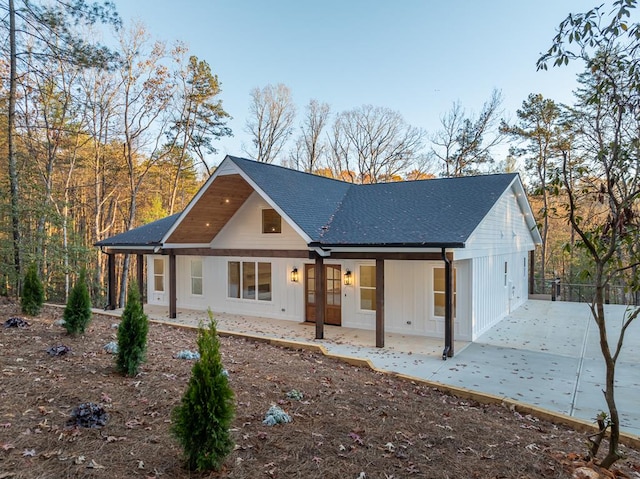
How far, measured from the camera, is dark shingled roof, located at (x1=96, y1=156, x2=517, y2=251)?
8.56 metres

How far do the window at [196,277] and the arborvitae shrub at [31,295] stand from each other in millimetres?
5382

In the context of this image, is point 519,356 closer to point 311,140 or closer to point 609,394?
point 609,394

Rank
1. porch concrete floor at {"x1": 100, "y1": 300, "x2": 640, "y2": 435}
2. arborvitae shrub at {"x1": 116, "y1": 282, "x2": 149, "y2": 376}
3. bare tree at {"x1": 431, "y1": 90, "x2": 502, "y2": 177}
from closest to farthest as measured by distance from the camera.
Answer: arborvitae shrub at {"x1": 116, "y1": 282, "x2": 149, "y2": 376}, porch concrete floor at {"x1": 100, "y1": 300, "x2": 640, "y2": 435}, bare tree at {"x1": 431, "y1": 90, "x2": 502, "y2": 177}

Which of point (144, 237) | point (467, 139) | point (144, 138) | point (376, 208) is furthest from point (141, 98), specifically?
point (467, 139)

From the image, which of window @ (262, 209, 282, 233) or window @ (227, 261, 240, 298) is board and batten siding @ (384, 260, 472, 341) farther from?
window @ (227, 261, 240, 298)

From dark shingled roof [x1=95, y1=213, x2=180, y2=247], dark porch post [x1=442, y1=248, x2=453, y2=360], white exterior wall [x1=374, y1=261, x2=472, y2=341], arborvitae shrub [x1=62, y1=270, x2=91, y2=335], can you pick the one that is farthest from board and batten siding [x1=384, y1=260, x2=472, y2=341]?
dark shingled roof [x1=95, y1=213, x2=180, y2=247]

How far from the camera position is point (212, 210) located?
1123 cm

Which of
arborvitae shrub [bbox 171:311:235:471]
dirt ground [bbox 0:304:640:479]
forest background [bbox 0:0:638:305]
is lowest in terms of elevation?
dirt ground [bbox 0:304:640:479]

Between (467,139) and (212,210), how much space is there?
61.4ft

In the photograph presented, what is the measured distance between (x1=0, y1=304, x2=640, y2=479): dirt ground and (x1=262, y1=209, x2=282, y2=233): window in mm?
5707

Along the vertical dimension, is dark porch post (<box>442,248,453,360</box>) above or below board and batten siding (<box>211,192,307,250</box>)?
below

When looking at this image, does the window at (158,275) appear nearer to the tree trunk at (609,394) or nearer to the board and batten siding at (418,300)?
the board and batten siding at (418,300)

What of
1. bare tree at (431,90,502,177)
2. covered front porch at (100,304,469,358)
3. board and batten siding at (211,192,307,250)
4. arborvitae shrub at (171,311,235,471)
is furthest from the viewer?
bare tree at (431,90,502,177)

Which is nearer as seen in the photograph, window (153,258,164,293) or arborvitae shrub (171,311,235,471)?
arborvitae shrub (171,311,235,471)
